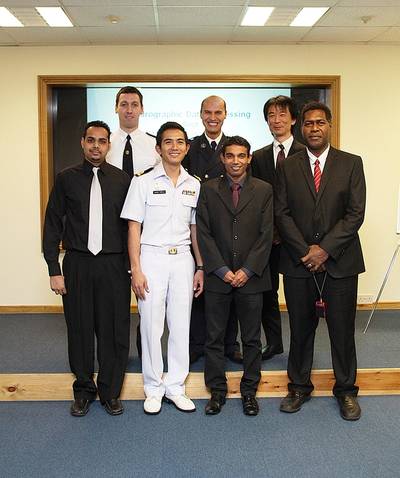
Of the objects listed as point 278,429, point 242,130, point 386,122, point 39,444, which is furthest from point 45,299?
point 386,122

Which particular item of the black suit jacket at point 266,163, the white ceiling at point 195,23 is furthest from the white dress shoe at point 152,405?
the white ceiling at point 195,23

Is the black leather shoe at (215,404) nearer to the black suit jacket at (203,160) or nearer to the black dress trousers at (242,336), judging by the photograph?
the black dress trousers at (242,336)

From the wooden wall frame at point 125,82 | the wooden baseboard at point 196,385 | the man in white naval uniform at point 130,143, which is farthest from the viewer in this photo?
the wooden wall frame at point 125,82

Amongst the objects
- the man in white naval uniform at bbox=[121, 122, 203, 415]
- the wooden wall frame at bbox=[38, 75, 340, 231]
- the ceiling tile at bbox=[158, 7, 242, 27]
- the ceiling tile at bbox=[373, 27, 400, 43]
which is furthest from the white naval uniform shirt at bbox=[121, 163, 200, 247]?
the ceiling tile at bbox=[373, 27, 400, 43]

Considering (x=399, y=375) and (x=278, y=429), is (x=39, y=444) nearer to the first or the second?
(x=278, y=429)

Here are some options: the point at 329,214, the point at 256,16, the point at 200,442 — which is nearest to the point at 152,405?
the point at 200,442

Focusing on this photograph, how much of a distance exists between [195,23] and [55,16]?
1.30m

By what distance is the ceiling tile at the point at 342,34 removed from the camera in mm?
5504

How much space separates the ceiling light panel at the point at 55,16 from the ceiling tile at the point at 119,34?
0.22 m

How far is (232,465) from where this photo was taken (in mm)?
2713

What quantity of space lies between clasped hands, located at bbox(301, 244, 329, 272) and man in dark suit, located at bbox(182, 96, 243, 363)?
0.88 meters

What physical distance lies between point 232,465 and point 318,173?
1679 mm

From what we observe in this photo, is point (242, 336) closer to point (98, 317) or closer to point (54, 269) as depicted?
point (98, 317)

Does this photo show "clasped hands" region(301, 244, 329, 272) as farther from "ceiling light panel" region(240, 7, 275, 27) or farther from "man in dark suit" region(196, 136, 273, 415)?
"ceiling light panel" region(240, 7, 275, 27)
